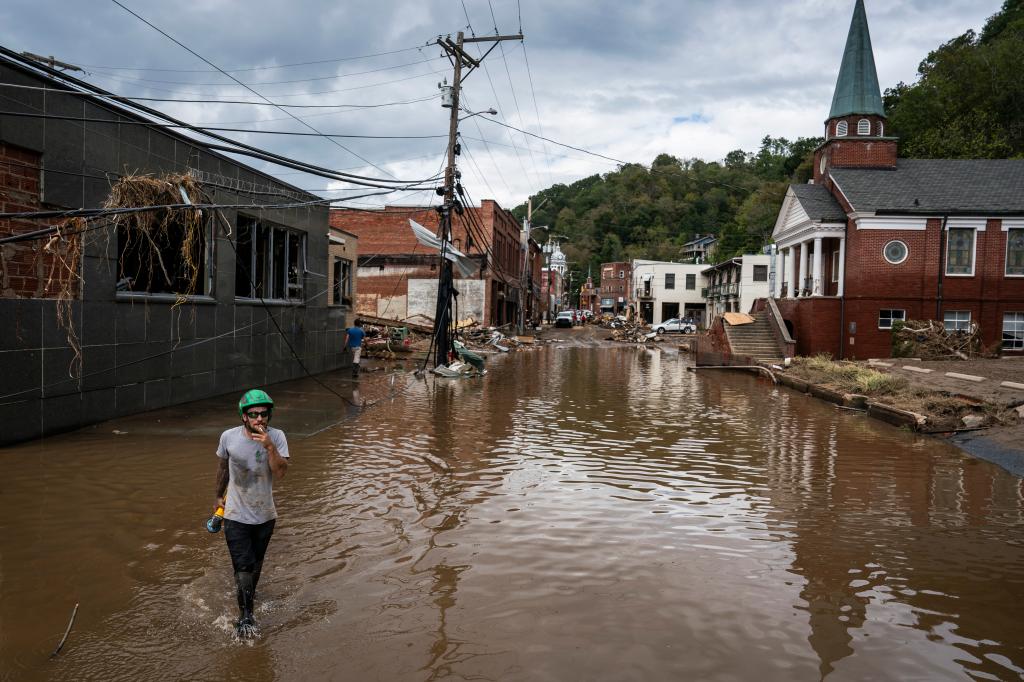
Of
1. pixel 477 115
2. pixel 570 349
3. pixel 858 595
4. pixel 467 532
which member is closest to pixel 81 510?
pixel 467 532

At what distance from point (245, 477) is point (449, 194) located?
16569 millimetres

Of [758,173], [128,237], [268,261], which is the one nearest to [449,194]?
[268,261]

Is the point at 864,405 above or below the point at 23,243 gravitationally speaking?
below

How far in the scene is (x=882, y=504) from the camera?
8.41m

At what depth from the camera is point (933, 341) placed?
83.0 feet

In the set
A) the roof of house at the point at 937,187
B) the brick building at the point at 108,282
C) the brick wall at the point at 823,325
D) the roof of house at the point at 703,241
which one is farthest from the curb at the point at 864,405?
the roof of house at the point at 703,241

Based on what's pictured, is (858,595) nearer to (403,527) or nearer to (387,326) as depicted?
(403,527)

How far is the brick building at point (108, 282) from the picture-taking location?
9977 mm

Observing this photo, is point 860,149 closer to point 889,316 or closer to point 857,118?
point 857,118

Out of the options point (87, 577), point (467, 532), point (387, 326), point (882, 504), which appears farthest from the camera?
point (387, 326)

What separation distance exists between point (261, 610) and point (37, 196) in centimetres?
831

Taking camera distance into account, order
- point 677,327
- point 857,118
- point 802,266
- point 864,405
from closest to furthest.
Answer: point 864,405, point 857,118, point 802,266, point 677,327

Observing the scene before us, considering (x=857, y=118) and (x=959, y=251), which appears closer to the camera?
(x=959, y=251)

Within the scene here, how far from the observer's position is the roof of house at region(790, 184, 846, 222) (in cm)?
2950
